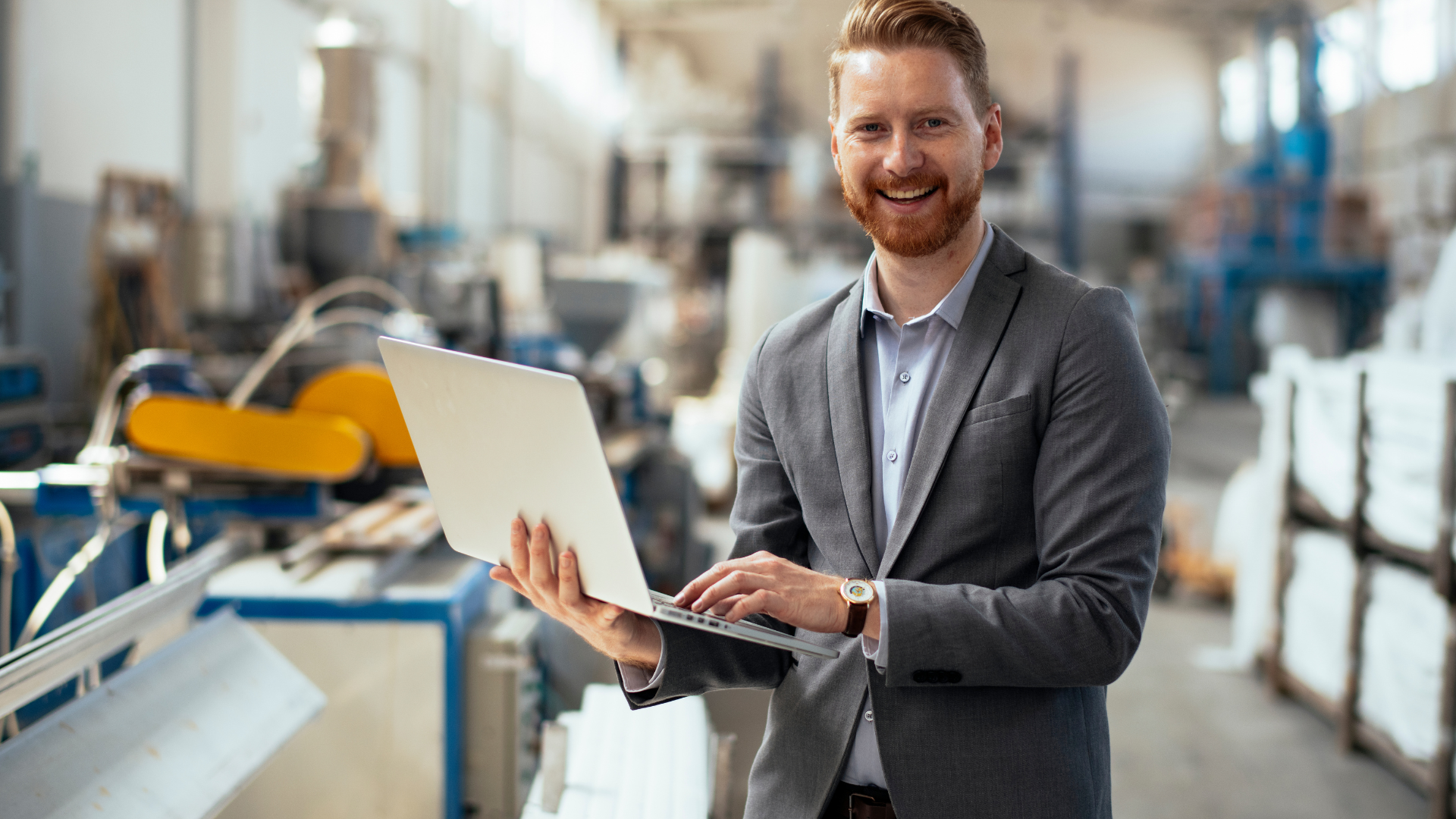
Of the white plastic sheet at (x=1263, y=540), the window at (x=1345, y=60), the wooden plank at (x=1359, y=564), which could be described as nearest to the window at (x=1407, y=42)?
the window at (x=1345, y=60)

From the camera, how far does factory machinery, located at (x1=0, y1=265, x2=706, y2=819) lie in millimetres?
1484

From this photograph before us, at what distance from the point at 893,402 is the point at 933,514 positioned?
5.3 inches

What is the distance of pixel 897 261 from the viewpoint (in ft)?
3.41

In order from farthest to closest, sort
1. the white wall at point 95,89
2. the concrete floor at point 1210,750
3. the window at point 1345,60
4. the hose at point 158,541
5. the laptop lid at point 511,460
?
the window at point 1345,60 → the white wall at point 95,89 → the concrete floor at point 1210,750 → the hose at point 158,541 → the laptop lid at point 511,460

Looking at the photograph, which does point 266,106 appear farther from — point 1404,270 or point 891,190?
point 1404,270

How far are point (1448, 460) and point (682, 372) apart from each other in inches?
287

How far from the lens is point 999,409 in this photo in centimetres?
95

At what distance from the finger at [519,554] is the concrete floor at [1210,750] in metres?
1.35

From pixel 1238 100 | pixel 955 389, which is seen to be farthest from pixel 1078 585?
pixel 1238 100

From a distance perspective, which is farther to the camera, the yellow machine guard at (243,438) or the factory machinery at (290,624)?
the yellow machine guard at (243,438)

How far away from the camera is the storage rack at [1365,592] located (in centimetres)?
253

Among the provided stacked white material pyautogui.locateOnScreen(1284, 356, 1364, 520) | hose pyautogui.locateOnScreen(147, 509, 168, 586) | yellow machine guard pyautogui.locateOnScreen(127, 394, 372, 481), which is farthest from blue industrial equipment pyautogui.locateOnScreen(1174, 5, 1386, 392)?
hose pyautogui.locateOnScreen(147, 509, 168, 586)

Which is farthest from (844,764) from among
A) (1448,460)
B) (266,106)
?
(266,106)

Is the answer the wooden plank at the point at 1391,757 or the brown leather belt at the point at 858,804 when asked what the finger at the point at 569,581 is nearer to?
the brown leather belt at the point at 858,804
